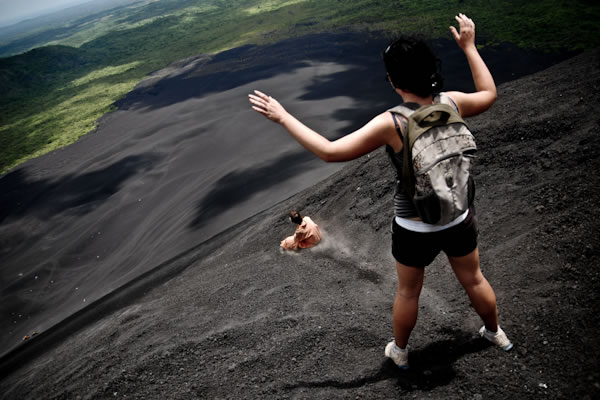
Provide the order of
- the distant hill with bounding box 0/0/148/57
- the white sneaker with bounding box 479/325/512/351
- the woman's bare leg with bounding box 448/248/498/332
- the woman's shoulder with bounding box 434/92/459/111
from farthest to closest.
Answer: the distant hill with bounding box 0/0/148/57, the white sneaker with bounding box 479/325/512/351, the woman's bare leg with bounding box 448/248/498/332, the woman's shoulder with bounding box 434/92/459/111

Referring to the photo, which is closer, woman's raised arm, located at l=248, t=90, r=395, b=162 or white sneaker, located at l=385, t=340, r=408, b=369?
woman's raised arm, located at l=248, t=90, r=395, b=162

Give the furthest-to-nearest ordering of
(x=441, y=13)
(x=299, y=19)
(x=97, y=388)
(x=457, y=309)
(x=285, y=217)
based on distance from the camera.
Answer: (x=299, y=19), (x=441, y=13), (x=285, y=217), (x=97, y=388), (x=457, y=309)

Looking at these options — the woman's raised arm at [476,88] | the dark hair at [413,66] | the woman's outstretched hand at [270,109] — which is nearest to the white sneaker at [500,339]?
the woman's raised arm at [476,88]

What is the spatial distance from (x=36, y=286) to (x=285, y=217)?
5632 millimetres

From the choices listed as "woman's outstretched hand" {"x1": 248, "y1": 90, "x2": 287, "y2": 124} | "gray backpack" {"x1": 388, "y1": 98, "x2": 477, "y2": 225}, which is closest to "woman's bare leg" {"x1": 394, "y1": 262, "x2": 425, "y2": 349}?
"gray backpack" {"x1": 388, "y1": 98, "x2": 477, "y2": 225}

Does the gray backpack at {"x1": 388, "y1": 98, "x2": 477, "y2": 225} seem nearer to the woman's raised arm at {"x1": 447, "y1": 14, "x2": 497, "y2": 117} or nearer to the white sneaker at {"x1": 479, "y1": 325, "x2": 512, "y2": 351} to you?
the woman's raised arm at {"x1": 447, "y1": 14, "x2": 497, "y2": 117}

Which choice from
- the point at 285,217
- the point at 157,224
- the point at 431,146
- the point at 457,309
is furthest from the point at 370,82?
the point at 431,146

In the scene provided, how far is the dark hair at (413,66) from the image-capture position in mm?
1443

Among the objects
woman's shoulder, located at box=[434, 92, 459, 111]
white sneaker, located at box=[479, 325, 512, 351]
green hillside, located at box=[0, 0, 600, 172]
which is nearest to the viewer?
woman's shoulder, located at box=[434, 92, 459, 111]

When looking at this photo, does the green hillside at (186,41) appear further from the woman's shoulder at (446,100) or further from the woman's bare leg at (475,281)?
the woman's bare leg at (475,281)

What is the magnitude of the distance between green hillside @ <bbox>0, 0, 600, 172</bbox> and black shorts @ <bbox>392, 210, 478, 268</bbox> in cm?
973

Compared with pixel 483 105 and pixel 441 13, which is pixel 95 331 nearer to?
pixel 483 105

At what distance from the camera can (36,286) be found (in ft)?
22.6

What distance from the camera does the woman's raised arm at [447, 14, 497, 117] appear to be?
1647 mm
